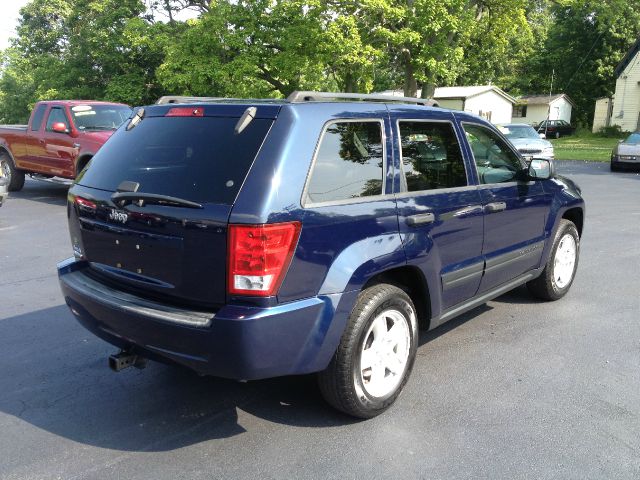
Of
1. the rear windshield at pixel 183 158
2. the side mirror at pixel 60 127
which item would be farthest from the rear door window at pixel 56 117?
the rear windshield at pixel 183 158

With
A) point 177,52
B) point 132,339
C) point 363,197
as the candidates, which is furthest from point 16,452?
point 177,52

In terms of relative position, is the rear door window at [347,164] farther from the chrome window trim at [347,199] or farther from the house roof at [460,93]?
the house roof at [460,93]

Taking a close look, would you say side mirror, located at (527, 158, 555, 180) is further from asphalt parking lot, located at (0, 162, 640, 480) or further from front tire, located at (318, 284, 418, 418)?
front tire, located at (318, 284, 418, 418)

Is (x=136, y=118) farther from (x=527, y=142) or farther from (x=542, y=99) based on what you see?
(x=542, y=99)

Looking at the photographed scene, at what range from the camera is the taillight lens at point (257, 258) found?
2.78 m

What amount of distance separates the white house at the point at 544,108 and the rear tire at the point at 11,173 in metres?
51.2

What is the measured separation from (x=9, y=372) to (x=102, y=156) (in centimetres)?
167

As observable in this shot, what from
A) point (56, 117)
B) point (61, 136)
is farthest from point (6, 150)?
point (61, 136)

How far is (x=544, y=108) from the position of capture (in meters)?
57.2

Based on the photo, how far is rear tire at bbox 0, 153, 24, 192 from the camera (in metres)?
13.3

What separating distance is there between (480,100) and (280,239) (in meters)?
48.6

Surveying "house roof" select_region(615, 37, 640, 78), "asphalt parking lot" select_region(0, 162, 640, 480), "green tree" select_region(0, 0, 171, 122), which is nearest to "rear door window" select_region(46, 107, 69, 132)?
"asphalt parking lot" select_region(0, 162, 640, 480)

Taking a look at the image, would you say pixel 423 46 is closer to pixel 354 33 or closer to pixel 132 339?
pixel 354 33

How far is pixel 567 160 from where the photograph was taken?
2600cm
